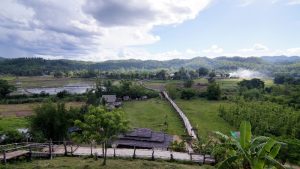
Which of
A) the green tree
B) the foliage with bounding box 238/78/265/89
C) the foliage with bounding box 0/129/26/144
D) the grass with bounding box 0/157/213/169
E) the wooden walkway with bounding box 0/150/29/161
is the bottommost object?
the foliage with bounding box 0/129/26/144

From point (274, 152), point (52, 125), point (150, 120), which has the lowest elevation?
point (150, 120)

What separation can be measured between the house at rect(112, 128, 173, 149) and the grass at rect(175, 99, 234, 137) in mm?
14774

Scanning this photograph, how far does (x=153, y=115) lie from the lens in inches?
3130

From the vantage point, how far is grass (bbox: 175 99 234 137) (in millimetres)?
65125

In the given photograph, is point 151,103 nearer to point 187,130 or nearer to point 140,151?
point 187,130

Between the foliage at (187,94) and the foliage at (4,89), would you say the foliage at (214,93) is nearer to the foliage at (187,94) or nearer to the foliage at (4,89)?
the foliage at (187,94)

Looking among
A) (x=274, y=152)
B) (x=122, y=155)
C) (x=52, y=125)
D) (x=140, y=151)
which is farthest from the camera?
(x=52, y=125)

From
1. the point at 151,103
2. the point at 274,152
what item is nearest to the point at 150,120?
the point at 151,103

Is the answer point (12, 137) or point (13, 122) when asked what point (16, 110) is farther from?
A: point (12, 137)

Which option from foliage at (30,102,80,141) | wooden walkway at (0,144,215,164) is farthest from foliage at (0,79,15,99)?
wooden walkway at (0,144,215,164)

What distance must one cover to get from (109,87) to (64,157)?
279ft

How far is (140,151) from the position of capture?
34.1m

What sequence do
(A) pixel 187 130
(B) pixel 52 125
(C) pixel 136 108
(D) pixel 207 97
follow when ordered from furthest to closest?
(D) pixel 207 97, (C) pixel 136 108, (A) pixel 187 130, (B) pixel 52 125

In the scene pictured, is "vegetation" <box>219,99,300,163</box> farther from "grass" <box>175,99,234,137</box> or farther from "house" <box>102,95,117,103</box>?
"house" <box>102,95,117,103</box>
